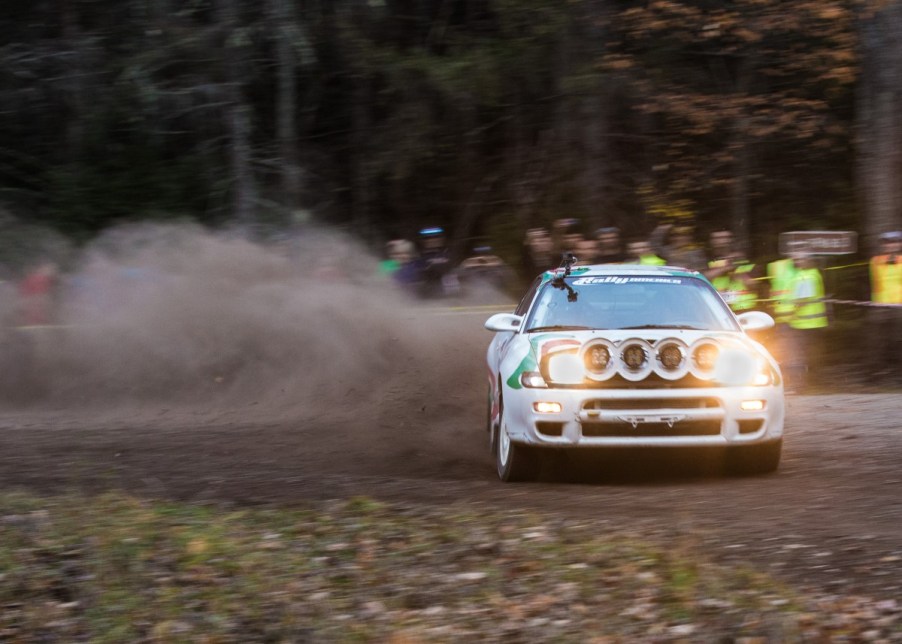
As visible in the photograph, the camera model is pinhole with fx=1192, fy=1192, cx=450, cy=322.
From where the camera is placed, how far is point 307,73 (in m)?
27.5

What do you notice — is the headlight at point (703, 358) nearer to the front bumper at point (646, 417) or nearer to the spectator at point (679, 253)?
the front bumper at point (646, 417)

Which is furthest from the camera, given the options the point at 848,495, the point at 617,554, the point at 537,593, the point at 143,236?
the point at 143,236

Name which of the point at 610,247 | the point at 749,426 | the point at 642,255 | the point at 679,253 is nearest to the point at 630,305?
the point at 749,426

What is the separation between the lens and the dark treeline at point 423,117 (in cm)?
2383

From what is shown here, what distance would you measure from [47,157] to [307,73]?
245 inches

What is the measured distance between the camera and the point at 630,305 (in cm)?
962

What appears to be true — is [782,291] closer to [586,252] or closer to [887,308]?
[887,308]

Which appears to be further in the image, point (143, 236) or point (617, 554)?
point (143, 236)

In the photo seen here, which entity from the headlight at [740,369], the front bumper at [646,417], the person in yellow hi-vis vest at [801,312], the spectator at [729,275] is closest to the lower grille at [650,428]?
the front bumper at [646,417]

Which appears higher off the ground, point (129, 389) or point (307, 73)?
point (307, 73)

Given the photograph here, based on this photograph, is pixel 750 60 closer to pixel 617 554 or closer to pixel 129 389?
pixel 129 389

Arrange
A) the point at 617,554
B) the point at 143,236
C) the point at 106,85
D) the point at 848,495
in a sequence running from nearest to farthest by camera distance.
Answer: the point at 617,554 → the point at 848,495 → the point at 143,236 → the point at 106,85

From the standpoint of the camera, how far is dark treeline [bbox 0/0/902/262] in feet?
78.2

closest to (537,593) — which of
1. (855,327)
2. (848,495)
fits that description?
(848,495)
